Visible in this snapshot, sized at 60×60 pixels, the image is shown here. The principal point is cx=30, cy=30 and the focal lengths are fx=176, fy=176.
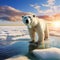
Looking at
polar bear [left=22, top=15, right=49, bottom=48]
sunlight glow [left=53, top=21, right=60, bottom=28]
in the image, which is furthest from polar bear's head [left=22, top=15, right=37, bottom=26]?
sunlight glow [left=53, top=21, right=60, bottom=28]

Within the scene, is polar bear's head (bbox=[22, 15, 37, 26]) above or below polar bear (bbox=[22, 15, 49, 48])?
above

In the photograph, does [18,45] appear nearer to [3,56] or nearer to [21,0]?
[3,56]

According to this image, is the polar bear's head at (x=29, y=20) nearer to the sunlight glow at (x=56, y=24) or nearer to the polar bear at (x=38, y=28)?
the polar bear at (x=38, y=28)

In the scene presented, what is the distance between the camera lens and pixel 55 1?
5.63ft

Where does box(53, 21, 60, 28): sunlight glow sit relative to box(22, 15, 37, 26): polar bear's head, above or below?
below

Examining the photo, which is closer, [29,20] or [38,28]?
[29,20]

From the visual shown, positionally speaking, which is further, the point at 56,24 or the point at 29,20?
the point at 56,24

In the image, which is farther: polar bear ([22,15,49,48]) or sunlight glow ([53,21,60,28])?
sunlight glow ([53,21,60,28])

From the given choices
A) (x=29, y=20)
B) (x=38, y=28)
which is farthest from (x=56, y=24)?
(x=29, y=20)

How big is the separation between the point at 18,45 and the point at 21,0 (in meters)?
0.47

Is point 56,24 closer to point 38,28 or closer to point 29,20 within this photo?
point 38,28

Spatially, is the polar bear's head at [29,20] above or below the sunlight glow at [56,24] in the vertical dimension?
above

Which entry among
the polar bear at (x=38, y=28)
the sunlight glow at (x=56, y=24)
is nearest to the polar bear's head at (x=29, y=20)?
the polar bear at (x=38, y=28)

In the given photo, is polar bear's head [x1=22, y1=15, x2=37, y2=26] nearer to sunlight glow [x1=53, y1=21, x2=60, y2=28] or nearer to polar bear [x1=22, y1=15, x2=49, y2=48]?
polar bear [x1=22, y1=15, x2=49, y2=48]
